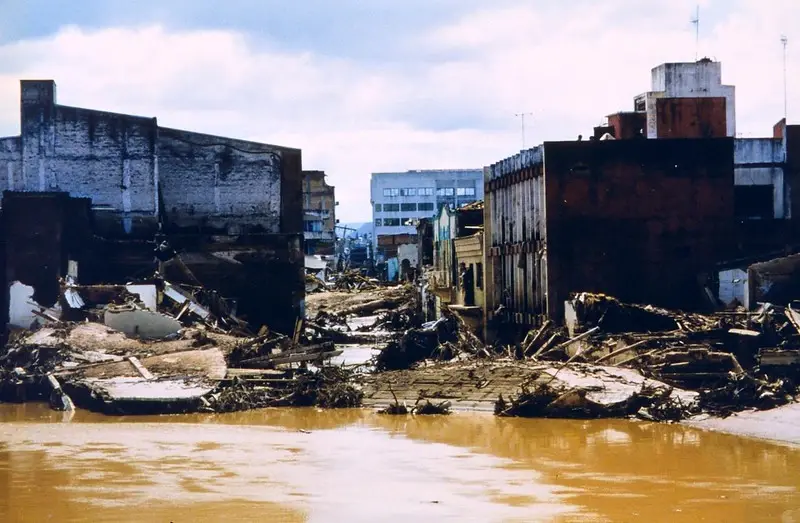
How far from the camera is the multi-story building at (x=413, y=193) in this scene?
119000 millimetres

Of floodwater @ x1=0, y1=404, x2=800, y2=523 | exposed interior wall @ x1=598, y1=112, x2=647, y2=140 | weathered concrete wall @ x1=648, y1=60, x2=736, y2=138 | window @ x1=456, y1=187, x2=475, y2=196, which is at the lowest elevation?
floodwater @ x1=0, y1=404, x2=800, y2=523

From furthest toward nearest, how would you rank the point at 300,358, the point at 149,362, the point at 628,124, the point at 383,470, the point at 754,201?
the point at 628,124 → the point at 754,201 → the point at 300,358 → the point at 149,362 → the point at 383,470

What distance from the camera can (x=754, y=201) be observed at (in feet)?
127

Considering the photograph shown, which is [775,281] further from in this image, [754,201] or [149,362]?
[149,362]

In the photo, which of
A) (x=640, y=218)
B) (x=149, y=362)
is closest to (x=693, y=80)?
(x=640, y=218)

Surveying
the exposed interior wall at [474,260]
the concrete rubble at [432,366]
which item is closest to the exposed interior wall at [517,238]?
the exposed interior wall at [474,260]

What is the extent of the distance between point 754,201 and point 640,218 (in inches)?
240

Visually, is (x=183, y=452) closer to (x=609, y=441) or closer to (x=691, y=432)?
A: (x=609, y=441)

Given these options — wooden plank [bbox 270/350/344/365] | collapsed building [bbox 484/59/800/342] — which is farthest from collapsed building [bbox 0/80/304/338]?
collapsed building [bbox 484/59/800/342]

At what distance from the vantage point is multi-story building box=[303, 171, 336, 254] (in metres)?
96.4

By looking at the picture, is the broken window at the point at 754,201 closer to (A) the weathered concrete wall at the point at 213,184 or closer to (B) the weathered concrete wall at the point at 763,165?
(B) the weathered concrete wall at the point at 763,165

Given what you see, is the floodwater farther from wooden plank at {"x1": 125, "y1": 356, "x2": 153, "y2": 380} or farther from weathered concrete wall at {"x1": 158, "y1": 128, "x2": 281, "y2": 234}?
weathered concrete wall at {"x1": 158, "y1": 128, "x2": 281, "y2": 234}

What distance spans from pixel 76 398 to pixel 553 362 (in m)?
11.5

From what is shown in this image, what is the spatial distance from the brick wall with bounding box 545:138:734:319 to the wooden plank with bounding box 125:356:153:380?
11.6 meters
